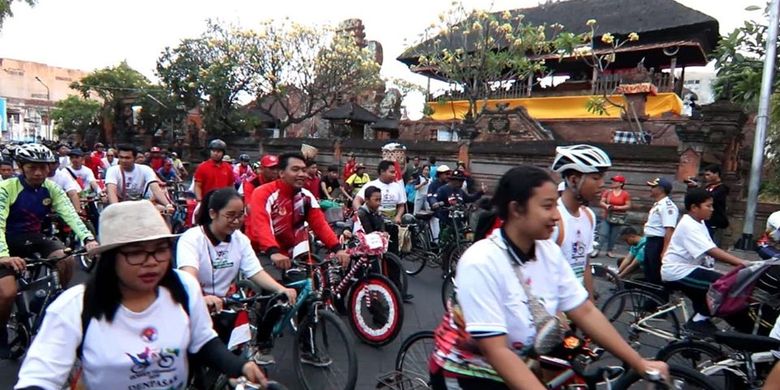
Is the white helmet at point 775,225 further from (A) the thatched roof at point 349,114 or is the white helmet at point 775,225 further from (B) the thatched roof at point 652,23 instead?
(A) the thatched roof at point 349,114

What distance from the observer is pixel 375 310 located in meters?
5.02

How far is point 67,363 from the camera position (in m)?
1.77

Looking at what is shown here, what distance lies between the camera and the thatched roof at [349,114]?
26938mm

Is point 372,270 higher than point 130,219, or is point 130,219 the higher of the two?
point 130,219

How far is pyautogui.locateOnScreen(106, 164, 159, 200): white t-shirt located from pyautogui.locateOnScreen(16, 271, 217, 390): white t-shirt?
5823mm

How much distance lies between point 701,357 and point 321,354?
8.94 ft

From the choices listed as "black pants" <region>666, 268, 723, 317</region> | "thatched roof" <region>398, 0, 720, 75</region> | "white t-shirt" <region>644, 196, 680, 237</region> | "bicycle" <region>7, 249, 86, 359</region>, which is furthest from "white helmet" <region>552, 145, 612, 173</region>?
"thatched roof" <region>398, 0, 720, 75</region>

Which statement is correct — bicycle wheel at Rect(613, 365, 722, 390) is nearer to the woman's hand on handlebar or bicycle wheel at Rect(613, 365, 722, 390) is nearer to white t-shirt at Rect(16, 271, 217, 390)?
white t-shirt at Rect(16, 271, 217, 390)

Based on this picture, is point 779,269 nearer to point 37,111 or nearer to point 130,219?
point 130,219

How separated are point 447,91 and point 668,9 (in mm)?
10450

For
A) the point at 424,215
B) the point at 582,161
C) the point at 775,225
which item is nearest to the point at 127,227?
the point at 582,161

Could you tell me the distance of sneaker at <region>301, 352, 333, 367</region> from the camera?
3.91 m

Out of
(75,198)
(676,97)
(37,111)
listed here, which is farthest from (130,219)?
(37,111)

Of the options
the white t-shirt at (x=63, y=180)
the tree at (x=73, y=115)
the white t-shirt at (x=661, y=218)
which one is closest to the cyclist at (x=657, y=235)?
the white t-shirt at (x=661, y=218)
